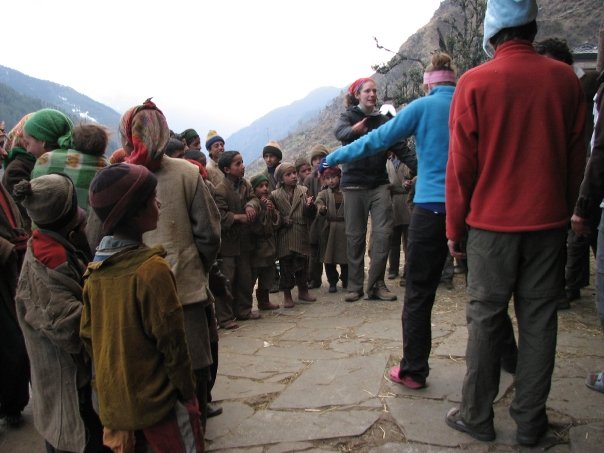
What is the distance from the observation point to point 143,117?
102 inches

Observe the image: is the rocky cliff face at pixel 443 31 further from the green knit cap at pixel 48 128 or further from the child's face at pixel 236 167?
the green knit cap at pixel 48 128

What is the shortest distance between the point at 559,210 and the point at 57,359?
2.54 meters

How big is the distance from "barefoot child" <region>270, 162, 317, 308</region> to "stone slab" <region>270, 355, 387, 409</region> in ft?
7.48

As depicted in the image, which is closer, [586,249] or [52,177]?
[52,177]

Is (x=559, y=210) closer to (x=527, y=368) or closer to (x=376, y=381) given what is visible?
(x=527, y=368)

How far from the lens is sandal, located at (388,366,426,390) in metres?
3.13

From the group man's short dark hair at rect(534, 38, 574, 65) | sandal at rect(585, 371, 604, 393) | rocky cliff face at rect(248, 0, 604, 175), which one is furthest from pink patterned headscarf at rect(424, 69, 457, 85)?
rocky cliff face at rect(248, 0, 604, 175)

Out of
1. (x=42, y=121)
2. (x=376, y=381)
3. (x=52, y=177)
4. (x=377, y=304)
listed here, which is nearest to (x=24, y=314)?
(x=52, y=177)

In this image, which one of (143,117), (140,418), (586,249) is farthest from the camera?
(586,249)

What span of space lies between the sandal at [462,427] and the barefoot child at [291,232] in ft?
11.1

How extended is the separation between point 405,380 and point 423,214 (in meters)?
1.08

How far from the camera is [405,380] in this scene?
3172 millimetres

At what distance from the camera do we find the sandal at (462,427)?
97.7 inches

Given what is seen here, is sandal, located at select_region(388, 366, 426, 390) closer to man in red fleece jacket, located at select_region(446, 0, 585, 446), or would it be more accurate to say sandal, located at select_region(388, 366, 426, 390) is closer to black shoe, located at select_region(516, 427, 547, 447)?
man in red fleece jacket, located at select_region(446, 0, 585, 446)
